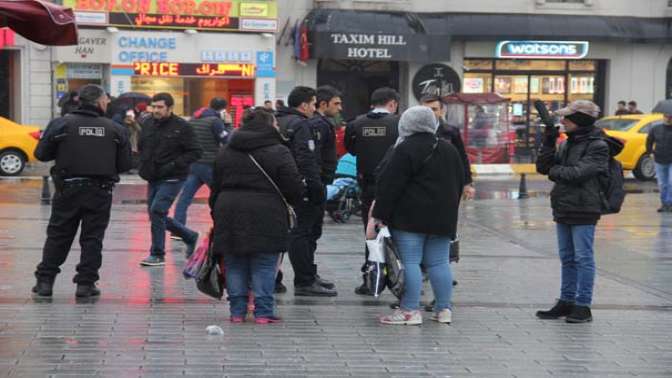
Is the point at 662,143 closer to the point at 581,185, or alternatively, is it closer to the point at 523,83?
the point at 581,185

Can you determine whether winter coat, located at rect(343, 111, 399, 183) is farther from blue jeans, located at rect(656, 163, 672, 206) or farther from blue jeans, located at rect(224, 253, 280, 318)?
blue jeans, located at rect(656, 163, 672, 206)

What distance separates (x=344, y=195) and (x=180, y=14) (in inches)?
570

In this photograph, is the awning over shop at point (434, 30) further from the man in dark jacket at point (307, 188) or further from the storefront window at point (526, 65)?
the man in dark jacket at point (307, 188)

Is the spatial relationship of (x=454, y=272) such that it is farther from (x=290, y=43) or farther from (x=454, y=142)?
(x=290, y=43)

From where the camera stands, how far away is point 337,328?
8.58m

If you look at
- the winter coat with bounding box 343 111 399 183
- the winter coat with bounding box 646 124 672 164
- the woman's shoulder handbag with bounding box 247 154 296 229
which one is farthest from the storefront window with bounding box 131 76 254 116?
the woman's shoulder handbag with bounding box 247 154 296 229

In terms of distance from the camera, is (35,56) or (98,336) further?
(35,56)

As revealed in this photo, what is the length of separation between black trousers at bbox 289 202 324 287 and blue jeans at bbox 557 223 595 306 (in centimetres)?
215

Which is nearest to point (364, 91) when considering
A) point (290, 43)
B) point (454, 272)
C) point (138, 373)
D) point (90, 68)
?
point (290, 43)

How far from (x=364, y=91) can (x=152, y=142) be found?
21.4 meters

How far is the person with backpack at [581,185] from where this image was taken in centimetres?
874

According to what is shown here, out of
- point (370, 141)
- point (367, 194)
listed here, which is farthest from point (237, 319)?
point (370, 141)

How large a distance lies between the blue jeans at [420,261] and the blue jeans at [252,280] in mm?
970

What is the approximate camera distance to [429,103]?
9742 mm
